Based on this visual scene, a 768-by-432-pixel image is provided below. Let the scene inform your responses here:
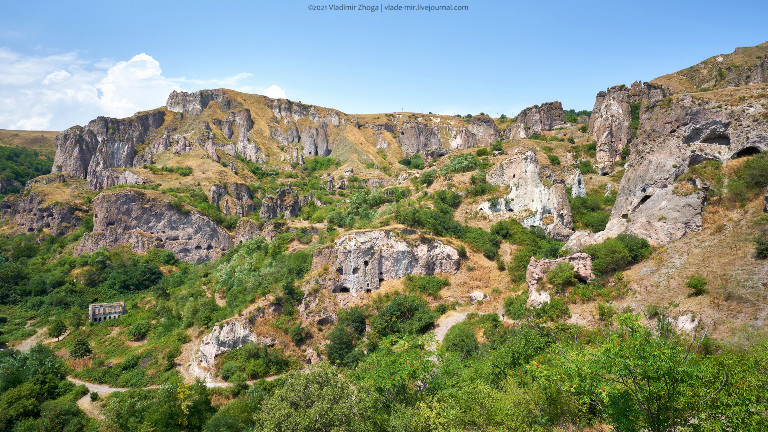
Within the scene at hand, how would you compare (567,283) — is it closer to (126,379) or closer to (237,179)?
(126,379)

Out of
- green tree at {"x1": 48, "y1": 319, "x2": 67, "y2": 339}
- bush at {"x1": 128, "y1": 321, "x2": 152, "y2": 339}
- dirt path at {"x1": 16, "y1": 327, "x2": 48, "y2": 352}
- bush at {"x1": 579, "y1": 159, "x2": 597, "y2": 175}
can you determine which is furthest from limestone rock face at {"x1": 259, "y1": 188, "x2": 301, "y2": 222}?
bush at {"x1": 579, "y1": 159, "x2": 597, "y2": 175}

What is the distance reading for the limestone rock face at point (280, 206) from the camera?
69.8 m

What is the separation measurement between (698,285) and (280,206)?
204 feet

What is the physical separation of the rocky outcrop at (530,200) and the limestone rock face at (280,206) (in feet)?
125

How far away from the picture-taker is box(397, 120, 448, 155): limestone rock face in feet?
401

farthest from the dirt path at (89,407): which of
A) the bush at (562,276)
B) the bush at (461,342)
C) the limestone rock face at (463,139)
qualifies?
the limestone rock face at (463,139)

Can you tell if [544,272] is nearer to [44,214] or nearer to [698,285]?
[698,285]

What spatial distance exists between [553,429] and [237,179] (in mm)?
86571

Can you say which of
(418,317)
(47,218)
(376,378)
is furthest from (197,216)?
(376,378)

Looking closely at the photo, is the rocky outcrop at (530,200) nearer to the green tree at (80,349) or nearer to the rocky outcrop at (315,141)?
the green tree at (80,349)

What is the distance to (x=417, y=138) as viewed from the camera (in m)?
123

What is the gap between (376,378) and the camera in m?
18.7

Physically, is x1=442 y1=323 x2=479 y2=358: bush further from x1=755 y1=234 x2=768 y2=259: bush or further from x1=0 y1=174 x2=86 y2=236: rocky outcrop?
x1=0 y1=174 x2=86 y2=236: rocky outcrop

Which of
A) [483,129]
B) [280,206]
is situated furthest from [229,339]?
[483,129]
